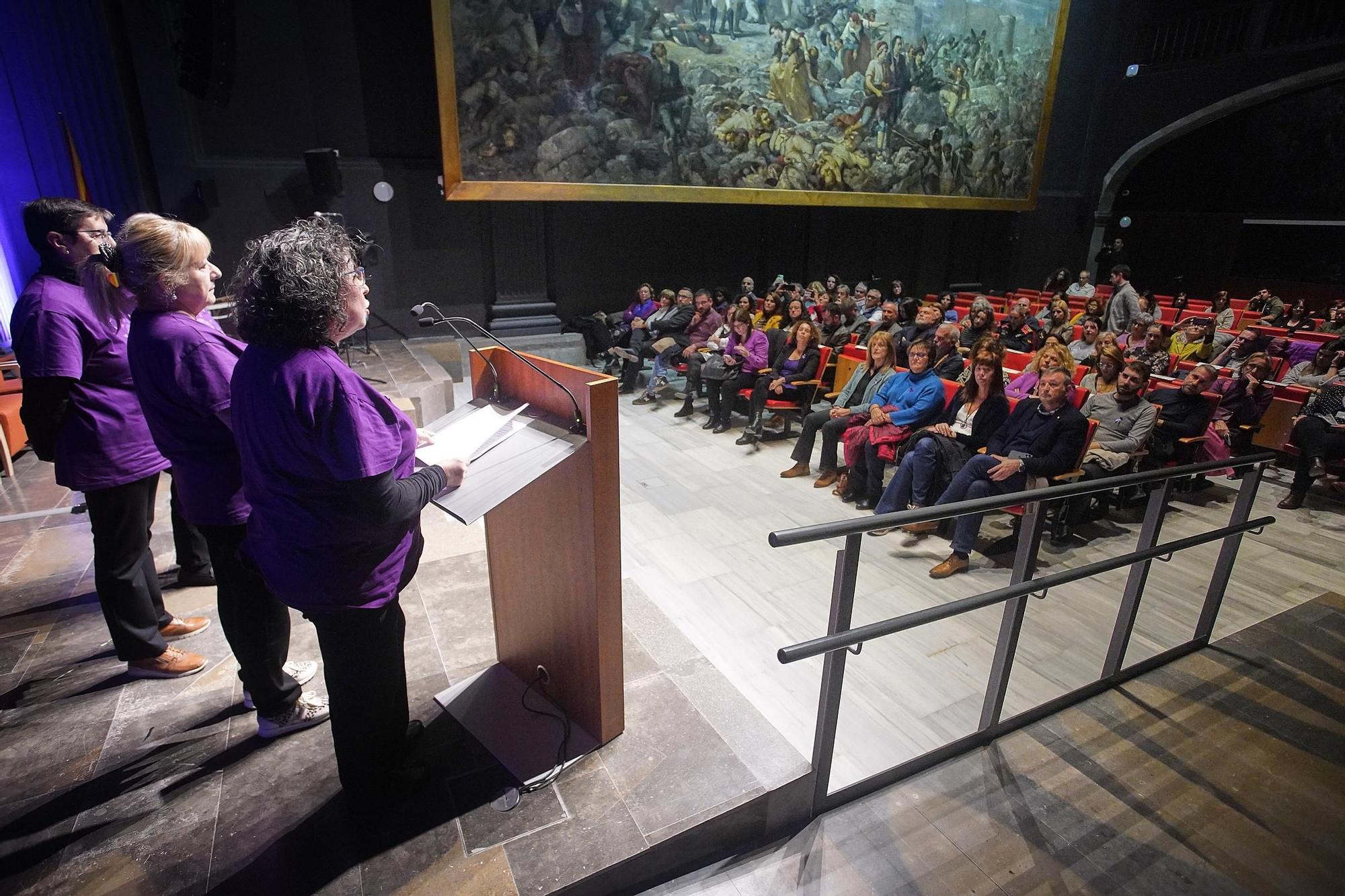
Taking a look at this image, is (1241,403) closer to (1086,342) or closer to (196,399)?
(1086,342)

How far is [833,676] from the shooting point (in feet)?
6.21

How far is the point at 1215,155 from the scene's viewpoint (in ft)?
43.2

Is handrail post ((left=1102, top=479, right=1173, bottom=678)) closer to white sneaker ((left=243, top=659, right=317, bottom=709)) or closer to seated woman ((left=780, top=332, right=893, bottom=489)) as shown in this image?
seated woman ((left=780, top=332, right=893, bottom=489))

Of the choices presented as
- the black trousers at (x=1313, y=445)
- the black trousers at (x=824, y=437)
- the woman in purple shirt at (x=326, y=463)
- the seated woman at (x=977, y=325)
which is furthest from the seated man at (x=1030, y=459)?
the woman in purple shirt at (x=326, y=463)

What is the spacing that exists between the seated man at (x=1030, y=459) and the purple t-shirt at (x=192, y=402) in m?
3.27

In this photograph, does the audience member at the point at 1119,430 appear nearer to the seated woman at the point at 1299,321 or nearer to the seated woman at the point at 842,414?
the seated woman at the point at 842,414

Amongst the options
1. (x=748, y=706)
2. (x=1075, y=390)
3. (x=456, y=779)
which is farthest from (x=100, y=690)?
(x=1075, y=390)

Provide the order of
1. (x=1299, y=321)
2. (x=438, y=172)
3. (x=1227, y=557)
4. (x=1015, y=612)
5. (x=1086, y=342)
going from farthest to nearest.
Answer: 1. (x=1299, y=321)
2. (x=438, y=172)
3. (x=1086, y=342)
4. (x=1227, y=557)
5. (x=1015, y=612)

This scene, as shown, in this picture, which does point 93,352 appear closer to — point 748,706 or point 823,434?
point 748,706

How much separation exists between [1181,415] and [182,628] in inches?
233

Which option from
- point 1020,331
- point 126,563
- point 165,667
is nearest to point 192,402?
point 126,563

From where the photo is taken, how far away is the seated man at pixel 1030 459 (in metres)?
3.75

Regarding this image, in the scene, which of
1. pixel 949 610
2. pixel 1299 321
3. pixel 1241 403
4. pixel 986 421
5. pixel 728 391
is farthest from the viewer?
pixel 1299 321

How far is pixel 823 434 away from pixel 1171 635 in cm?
248
